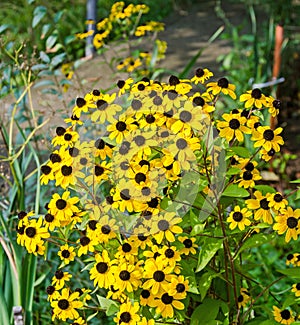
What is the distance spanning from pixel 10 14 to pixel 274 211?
4198 mm

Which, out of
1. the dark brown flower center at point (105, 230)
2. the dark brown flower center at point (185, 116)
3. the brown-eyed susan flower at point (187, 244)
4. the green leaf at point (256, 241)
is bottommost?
the green leaf at point (256, 241)

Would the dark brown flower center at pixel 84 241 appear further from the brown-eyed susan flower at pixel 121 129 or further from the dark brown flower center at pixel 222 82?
the dark brown flower center at pixel 222 82

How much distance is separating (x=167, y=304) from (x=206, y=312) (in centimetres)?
19

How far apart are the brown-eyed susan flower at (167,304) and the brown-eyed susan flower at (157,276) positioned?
0.02 metres

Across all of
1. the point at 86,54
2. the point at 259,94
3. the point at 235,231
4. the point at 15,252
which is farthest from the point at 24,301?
the point at 86,54

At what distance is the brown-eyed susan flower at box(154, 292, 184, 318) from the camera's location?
1443 millimetres

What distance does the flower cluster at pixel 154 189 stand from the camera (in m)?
1.43

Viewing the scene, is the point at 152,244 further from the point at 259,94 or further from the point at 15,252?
the point at 15,252

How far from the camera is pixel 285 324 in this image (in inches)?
63.9

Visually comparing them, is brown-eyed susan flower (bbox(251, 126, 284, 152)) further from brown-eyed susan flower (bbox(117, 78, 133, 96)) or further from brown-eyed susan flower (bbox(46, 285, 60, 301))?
brown-eyed susan flower (bbox(46, 285, 60, 301))

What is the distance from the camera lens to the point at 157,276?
4.68ft

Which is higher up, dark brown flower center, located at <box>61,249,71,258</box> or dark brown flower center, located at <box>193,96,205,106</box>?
dark brown flower center, located at <box>193,96,205,106</box>

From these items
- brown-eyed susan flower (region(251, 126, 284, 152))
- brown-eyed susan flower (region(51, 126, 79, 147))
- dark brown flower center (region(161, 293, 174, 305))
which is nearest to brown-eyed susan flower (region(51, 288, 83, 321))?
dark brown flower center (region(161, 293, 174, 305))

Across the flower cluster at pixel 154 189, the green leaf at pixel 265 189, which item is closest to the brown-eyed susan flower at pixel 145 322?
the flower cluster at pixel 154 189
